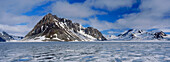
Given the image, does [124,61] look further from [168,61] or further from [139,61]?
[168,61]

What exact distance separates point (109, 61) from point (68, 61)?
625cm

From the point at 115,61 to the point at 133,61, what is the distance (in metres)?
2.85

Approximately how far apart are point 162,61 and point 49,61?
17.3 m

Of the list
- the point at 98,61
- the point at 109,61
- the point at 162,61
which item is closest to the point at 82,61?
the point at 98,61

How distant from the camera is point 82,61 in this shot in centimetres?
2134

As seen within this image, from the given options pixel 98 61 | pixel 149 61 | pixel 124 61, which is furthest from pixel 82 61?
pixel 149 61

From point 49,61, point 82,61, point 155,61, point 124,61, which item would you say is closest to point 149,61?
point 155,61

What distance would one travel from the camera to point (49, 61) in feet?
71.1

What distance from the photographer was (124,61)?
21.2 metres

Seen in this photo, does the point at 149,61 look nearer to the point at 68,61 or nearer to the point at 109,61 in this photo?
the point at 109,61

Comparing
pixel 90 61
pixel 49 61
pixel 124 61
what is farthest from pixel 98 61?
pixel 49 61

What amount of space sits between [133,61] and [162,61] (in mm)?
4387

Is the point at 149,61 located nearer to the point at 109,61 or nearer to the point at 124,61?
the point at 124,61

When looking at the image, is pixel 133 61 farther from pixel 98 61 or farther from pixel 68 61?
pixel 68 61
